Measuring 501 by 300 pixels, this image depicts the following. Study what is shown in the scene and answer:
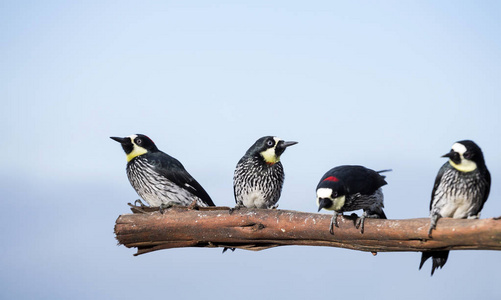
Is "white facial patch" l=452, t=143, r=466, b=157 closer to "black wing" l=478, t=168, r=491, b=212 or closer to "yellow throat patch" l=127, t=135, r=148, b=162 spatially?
"black wing" l=478, t=168, r=491, b=212

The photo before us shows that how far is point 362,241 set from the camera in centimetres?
451

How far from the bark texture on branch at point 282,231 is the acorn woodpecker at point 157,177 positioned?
0.79 ft

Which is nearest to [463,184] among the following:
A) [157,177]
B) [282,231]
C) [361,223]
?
[361,223]

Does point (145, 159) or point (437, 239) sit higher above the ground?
point (145, 159)

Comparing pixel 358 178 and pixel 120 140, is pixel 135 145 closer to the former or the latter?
pixel 120 140

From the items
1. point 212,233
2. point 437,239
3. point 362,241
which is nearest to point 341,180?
point 362,241

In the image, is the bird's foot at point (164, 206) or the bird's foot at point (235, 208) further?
the bird's foot at point (164, 206)

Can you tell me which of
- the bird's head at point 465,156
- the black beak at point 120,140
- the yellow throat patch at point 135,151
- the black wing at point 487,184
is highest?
the black beak at point 120,140

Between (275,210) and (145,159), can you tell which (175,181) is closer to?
(145,159)

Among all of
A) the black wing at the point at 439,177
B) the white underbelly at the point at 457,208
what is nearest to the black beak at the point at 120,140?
the black wing at the point at 439,177

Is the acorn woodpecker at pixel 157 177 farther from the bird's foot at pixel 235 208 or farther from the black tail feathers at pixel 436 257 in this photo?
the black tail feathers at pixel 436 257

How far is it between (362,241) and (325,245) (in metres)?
0.37

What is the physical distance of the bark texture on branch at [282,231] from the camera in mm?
4090

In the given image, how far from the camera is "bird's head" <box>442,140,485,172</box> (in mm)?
4301
